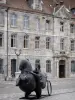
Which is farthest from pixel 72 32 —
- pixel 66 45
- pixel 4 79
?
pixel 4 79

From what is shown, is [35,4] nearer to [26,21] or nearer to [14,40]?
[26,21]

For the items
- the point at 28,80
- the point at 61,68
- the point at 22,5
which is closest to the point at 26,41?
the point at 22,5

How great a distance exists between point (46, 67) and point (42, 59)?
1.37m

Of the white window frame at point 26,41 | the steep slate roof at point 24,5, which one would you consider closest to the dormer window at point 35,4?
the steep slate roof at point 24,5

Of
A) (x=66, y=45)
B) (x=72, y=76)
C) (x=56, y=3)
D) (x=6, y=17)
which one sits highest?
(x=56, y=3)

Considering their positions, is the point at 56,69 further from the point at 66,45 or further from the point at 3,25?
the point at 3,25

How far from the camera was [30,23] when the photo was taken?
43281 millimetres

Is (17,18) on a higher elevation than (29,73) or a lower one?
higher

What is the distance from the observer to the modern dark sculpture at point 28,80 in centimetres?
1473

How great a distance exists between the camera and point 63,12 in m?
47.2

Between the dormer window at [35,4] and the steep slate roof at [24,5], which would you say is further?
the dormer window at [35,4]

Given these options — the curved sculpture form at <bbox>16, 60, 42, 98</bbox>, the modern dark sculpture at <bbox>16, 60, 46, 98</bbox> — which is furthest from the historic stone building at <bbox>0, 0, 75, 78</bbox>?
the curved sculpture form at <bbox>16, 60, 42, 98</bbox>

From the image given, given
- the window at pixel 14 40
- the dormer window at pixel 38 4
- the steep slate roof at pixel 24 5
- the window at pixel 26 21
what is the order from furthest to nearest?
1. the dormer window at pixel 38 4
2. the window at pixel 26 21
3. the steep slate roof at pixel 24 5
4. the window at pixel 14 40

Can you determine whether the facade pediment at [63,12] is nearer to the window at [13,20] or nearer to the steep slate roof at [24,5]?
the steep slate roof at [24,5]
